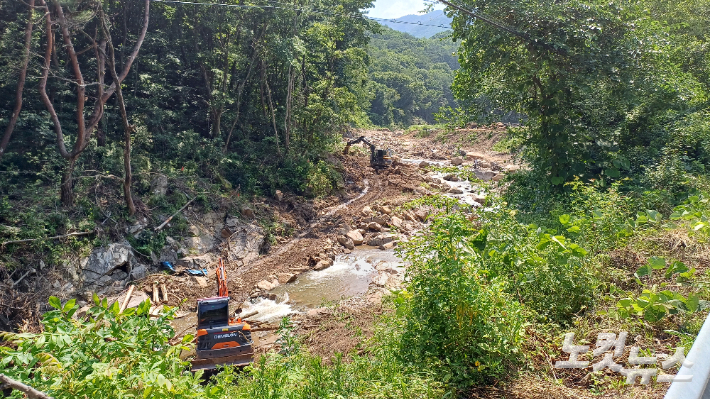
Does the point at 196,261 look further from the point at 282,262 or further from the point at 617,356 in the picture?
the point at 617,356

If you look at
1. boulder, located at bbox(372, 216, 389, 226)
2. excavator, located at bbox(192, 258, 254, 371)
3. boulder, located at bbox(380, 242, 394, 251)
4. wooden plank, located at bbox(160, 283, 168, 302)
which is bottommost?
wooden plank, located at bbox(160, 283, 168, 302)

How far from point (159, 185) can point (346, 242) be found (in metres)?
6.43

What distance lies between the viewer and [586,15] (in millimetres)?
9352

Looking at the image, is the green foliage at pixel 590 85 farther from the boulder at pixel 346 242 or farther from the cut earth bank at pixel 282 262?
the boulder at pixel 346 242

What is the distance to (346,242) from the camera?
14.9 m

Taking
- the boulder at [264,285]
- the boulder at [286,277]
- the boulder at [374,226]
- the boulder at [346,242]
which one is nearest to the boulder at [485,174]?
the boulder at [374,226]

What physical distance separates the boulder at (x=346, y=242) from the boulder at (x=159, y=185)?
6009 mm

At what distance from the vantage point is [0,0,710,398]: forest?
389 cm

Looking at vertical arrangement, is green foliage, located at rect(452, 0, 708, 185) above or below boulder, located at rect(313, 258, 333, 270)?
above

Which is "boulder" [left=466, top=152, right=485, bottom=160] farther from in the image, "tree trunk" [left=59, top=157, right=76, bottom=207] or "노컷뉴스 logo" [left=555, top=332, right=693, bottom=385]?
"노컷뉴스 logo" [left=555, top=332, right=693, bottom=385]

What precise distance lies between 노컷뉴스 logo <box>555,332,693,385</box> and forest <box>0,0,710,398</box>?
0.28 feet

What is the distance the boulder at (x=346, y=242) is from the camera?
14.8 m

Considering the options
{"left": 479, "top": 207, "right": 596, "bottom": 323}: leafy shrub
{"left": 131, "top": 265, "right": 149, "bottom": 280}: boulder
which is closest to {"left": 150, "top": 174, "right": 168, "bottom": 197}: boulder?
{"left": 131, "top": 265, "right": 149, "bottom": 280}: boulder

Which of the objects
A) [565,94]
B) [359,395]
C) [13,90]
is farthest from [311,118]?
[359,395]
